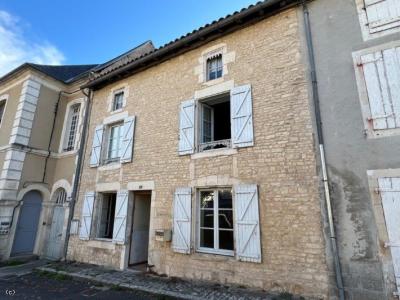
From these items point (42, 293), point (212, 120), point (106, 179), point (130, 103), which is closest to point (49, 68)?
point (130, 103)

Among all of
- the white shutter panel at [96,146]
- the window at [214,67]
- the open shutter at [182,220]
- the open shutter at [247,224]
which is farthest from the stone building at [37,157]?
the open shutter at [247,224]

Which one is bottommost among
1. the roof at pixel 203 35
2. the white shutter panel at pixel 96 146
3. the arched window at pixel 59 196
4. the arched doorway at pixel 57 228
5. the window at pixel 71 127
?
the arched doorway at pixel 57 228

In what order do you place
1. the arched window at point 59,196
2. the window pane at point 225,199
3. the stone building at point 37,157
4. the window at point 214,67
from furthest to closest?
the arched window at point 59,196
the stone building at point 37,157
the window at point 214,67
the window pane at point 225,199

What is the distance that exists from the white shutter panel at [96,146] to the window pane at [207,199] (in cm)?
379

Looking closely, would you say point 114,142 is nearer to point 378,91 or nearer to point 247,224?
point 247,224

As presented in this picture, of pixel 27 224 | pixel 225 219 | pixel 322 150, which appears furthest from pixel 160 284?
pixel 27 224

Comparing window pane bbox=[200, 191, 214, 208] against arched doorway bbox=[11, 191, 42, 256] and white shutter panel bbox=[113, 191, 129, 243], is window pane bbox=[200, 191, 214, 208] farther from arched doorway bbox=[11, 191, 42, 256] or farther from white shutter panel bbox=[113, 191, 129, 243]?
arched doorway bbox=[11, 191, 42, 256]

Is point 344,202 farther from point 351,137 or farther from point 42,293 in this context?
point 42,293

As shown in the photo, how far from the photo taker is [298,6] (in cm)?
529

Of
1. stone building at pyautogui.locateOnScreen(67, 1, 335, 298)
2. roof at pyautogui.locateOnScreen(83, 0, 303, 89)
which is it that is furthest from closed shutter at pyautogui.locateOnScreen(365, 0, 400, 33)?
roof at pyautogui.locateOnScreen(83, 0, 303, 89)

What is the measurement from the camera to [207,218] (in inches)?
216

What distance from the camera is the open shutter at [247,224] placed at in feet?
15.0

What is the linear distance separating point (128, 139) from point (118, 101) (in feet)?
5.92

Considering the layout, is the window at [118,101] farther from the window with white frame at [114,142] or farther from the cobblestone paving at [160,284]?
the cobblestone paving at [160,284]
